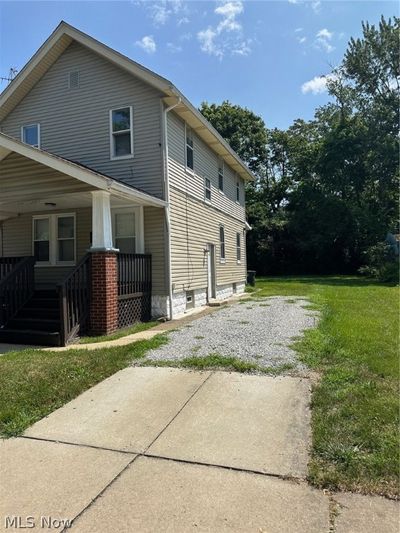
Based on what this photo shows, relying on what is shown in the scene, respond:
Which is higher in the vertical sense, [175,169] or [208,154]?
[208,154]

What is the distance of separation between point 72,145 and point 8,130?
2.51 m

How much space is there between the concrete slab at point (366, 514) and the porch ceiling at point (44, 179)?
6636 millimetres

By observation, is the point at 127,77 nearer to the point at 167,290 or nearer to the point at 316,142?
the point at 167,290

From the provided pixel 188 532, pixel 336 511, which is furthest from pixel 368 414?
pixel 188 532

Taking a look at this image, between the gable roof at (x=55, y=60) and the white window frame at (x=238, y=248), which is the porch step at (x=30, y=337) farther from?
the white window frame at (x=238, y=248)

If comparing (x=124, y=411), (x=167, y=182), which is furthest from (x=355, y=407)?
(x=167, y=182)

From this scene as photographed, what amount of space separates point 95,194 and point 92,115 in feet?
13.6

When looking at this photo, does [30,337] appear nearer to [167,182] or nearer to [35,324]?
[35,324]

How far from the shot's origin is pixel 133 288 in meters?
9.58

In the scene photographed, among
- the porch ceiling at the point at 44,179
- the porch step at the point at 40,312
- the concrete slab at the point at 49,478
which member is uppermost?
the porch ceiling at the point at 44,179

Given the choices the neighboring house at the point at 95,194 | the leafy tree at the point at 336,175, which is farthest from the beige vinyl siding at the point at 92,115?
the leafy tree at the point at 336,175

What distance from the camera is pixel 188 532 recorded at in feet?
7.83

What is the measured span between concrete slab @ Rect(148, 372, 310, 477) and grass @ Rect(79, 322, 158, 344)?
345 centimetres

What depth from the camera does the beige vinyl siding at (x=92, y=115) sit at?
10.5 m
